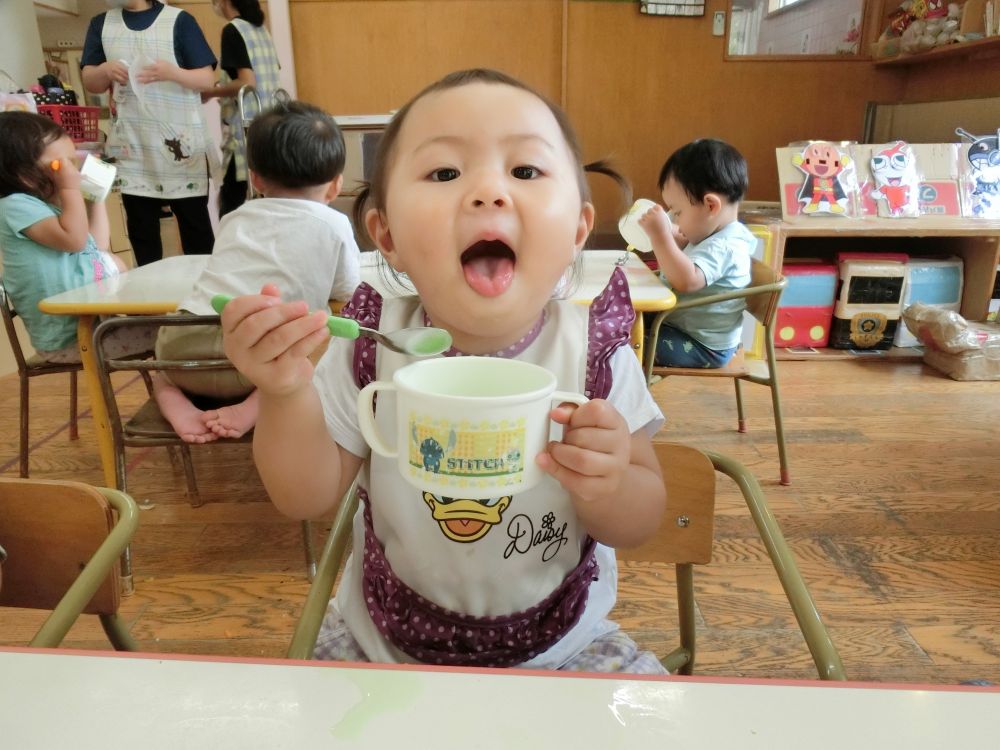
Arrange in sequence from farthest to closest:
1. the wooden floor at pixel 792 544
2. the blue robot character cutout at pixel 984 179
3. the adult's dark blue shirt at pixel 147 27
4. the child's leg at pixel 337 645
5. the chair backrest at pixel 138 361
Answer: the blue robot character cutout at pixel 984 179
the adult's dark blue shirt at pixel 147 27
the wooden floor at pixel 792 544
the chair backrest at pixel 138 361
the child's leg at pixel 337 645

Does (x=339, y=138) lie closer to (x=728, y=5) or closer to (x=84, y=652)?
(x=84, y=652)

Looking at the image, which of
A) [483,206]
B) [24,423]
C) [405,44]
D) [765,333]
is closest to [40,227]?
[24,423]

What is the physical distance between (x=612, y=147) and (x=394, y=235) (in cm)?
456

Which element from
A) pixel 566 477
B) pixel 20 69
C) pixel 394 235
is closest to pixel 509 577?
pixel 566 477

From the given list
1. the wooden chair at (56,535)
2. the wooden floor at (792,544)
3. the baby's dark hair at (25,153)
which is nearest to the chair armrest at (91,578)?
the wooden chair at (56,535)

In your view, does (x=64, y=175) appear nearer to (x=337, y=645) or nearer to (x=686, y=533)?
(x=337, y=645)

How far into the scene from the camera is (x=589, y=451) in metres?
0.57

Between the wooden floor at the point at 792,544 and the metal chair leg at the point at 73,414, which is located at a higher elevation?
the metal chair leg at the point at 73,414

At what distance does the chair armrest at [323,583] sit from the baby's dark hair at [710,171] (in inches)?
74.6

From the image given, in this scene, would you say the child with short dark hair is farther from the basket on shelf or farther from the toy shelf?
the toy shelf

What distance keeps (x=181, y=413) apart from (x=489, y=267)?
4.38 ft

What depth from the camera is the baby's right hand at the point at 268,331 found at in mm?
581

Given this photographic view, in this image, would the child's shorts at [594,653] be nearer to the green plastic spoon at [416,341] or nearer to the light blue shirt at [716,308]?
the green plastic spoon at [416,341]

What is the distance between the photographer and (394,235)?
0.72m
